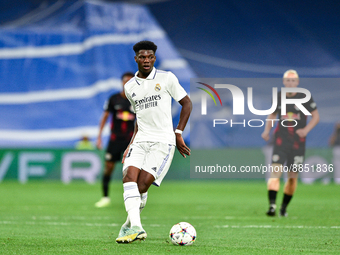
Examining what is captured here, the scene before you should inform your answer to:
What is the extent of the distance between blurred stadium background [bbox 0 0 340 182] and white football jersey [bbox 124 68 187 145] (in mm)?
19517

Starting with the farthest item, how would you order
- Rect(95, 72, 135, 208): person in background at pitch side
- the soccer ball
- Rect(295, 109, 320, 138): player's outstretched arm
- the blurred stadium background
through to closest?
the blurred stadium background → Rect(95, 72, 135, 208): person in background at pitch side → Rect(295, 109, 320, 138): player's outstretched arm → the soccer ball

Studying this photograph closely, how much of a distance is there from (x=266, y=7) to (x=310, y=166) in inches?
485

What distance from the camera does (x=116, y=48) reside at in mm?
28203

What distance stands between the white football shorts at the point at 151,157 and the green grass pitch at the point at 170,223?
75 cm

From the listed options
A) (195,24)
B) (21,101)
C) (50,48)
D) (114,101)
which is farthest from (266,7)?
(114,101)

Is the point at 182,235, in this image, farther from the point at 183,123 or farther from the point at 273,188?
the point at 273,188

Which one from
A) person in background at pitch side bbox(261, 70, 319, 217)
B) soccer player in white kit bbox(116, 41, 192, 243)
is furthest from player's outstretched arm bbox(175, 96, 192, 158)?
person in background at pitch side bbox(261, 70, 319, 217)

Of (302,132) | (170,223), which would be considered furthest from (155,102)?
(302,132)

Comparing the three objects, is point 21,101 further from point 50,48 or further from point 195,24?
point 195,24

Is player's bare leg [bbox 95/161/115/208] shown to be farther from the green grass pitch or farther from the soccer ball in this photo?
the soccer ball

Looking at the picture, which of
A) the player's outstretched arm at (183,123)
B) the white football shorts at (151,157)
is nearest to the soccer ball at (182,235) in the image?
the white football shorts at (151,157)

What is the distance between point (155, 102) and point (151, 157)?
0.57 meters

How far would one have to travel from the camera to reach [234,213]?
9.69m

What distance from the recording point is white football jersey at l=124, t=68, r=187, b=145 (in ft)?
19.4
